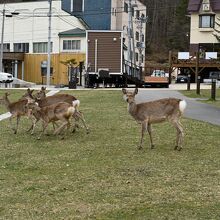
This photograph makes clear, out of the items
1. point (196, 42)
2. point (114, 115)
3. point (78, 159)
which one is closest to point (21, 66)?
point (196, 42)

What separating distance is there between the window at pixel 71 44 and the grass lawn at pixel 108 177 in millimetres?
46348

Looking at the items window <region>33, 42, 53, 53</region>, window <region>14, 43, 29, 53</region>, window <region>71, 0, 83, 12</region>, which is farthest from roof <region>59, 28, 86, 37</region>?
window <region>14, 43, 29, 53</region>

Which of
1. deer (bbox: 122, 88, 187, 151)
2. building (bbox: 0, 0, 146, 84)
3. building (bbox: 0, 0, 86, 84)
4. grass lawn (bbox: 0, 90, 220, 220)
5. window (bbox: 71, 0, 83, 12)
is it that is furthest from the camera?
window (bbox: 71, 0, 83, 12)

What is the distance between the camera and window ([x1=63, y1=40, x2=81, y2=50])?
59.4 meters

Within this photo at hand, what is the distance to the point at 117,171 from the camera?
8.84 m

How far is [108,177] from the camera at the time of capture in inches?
330

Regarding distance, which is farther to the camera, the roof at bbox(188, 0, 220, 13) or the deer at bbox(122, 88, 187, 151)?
the roof at bbox(188, 0, 220, 13)

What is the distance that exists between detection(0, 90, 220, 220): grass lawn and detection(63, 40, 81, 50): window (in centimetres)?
4635

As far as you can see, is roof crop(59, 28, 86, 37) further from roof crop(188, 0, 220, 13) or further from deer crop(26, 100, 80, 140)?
deer crop(26, 100, 80, 140)

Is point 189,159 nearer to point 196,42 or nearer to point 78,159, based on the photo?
point 78,159

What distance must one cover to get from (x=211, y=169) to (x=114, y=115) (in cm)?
947

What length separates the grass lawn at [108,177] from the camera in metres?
6.58

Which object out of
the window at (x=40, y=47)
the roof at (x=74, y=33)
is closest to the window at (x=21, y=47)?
the window at (x=40, y=47)

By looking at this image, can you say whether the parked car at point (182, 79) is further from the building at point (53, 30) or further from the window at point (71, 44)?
the window at point (71, 44)
